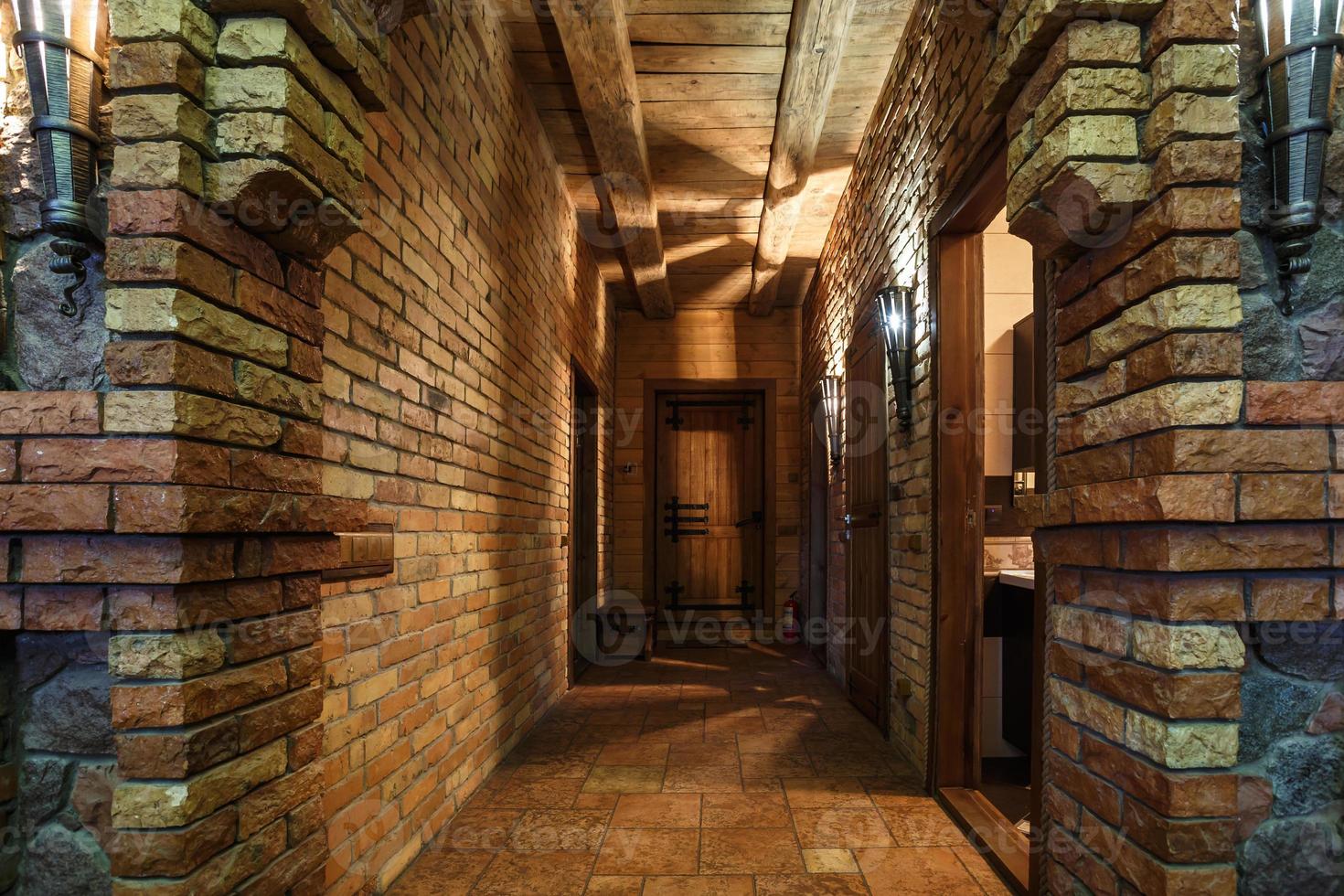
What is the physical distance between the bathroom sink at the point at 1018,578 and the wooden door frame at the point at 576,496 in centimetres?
254

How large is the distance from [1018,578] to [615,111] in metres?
2.68

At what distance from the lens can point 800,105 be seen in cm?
334

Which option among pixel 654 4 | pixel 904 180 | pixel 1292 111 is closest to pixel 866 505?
pixel 904 180

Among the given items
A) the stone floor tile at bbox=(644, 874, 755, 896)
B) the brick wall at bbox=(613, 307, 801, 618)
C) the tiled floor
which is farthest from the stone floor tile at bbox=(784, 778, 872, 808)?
the brick wall at bbox=(613, 307, 801, 618)

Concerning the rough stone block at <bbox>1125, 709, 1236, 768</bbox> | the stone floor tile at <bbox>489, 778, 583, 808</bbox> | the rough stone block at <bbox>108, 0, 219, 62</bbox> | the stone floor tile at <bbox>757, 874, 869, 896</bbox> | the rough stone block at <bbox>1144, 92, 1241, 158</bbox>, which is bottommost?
the stone floor tile at <bbox>489, 778, 583, 808</bbox>

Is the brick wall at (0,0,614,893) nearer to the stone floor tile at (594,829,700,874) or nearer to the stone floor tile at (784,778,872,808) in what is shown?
the stone floor tile at (594,829,700,874)

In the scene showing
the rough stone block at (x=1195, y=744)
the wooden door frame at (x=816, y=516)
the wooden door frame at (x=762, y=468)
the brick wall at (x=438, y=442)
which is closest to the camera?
the rough stone block at (x=1195, y=744)

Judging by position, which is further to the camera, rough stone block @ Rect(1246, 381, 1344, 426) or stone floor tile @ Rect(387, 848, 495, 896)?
stone floor tile @ Rect(387, 848, 495, 896)

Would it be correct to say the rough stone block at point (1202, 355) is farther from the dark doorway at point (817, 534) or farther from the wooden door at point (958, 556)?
the dark doorway at point (817, 534)

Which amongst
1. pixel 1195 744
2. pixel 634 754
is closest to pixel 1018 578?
pixel 634 754

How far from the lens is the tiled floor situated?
217cm

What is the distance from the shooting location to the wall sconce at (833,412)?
4898 millimetres

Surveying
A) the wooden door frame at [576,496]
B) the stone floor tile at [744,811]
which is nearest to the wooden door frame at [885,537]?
the stone floor tile at [744,811]

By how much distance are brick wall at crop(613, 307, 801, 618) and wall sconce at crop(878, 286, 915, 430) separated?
142 inches
